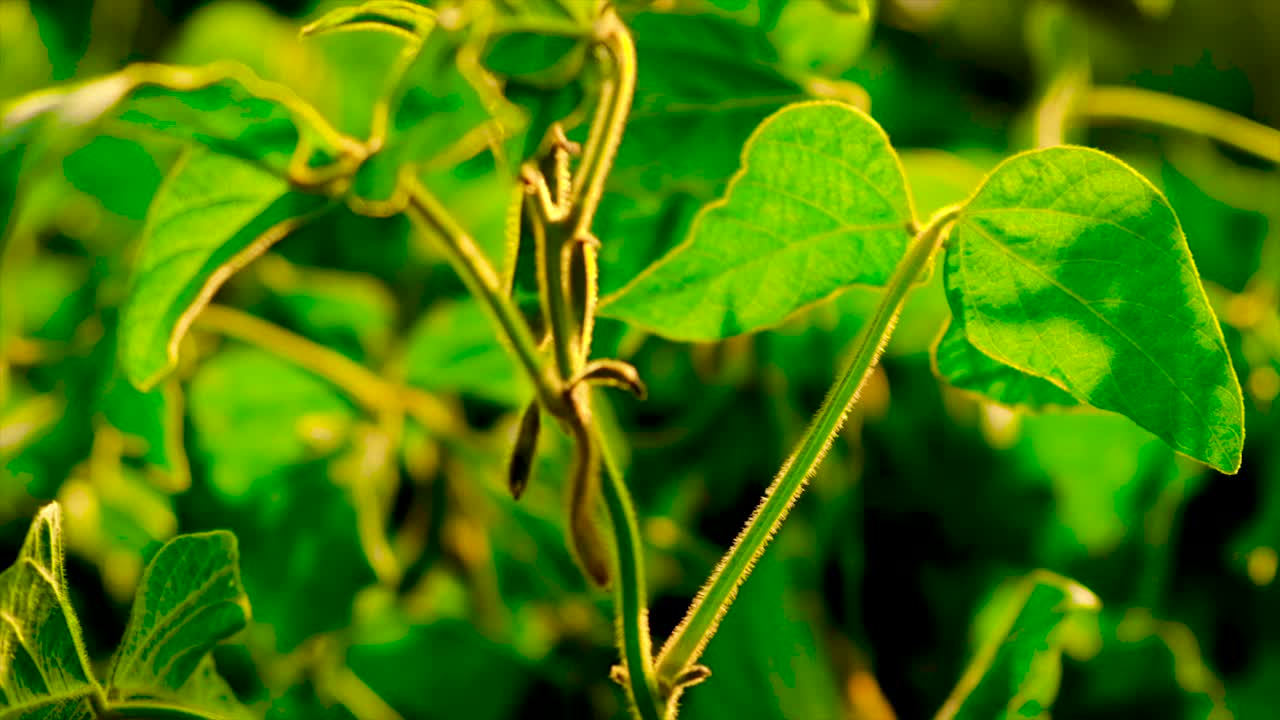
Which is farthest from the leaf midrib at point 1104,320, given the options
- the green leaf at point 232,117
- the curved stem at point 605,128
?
the green leaf at point 232,117

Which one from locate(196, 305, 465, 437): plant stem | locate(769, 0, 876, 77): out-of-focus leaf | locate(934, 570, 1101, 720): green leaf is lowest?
locate(196, 305, 465, 437): plant stem

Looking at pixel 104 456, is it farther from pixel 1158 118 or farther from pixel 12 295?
pixel 1158 118

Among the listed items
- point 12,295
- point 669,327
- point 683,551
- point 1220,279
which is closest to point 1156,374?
point 669,327

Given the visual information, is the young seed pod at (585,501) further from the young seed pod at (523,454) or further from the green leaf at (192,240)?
the green leaf at (192,240)

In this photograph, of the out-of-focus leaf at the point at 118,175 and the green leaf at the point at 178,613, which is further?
the out-of-focus leaf at the point at 118,175

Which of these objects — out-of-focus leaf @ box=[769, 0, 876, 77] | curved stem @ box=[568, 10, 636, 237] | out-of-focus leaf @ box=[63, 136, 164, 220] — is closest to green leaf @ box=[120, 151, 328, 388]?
curved stem @ box=[568, 10, 636, 237]

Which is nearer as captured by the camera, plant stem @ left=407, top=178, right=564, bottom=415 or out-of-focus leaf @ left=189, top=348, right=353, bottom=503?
plant stem @ left=407, top=178, right=564, bottom=415

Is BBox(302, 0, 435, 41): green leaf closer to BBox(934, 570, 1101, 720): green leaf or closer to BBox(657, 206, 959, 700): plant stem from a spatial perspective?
BBox(657, 206, 959, 700): plant stem
